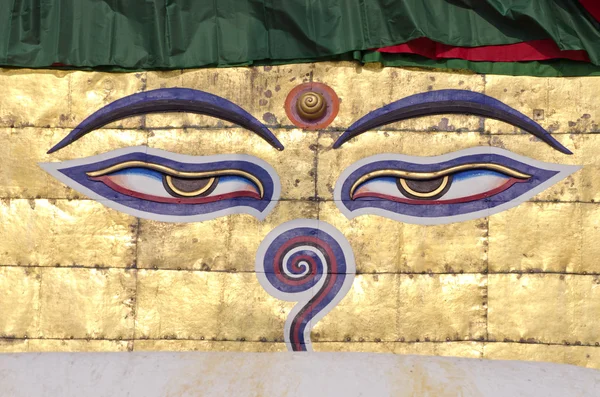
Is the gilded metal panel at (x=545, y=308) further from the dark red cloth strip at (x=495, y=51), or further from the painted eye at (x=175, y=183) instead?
the painted eye at (x=175, y=183)

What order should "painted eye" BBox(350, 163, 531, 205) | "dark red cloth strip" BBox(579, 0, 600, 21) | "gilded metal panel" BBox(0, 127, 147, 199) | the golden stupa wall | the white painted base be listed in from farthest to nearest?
1. "gilded metal panel" BBox(0, 127, 147, 199)
2. "painted eye" BBox(350, 163, 531, 205)
3. the golden stupa wall
4. "dark red cloth strip" BBox(579, 0, 600, 21)
5. the white painted base

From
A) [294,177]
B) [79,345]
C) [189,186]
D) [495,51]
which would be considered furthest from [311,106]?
[79,345]

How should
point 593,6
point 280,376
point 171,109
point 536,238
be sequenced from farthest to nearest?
point 171,109, point 536,238, point 593,6, point 280,376

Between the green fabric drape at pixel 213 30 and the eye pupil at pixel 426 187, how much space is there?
1.77m

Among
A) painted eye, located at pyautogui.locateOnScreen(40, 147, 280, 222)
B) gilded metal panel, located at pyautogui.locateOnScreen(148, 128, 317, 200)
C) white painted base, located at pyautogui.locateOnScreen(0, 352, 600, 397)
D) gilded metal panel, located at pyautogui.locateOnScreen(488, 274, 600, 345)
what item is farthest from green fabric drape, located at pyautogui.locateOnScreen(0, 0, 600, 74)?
white painted base, located at pyautogui.locateOnScreen(0, 352, 600, 397)

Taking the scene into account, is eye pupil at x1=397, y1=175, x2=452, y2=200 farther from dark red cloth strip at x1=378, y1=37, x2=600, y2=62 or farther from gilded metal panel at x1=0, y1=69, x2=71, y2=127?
gilded metal panel at x1=0, y1=69, x2=71, y2=127

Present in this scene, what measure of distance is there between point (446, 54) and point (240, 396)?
5.03 metres

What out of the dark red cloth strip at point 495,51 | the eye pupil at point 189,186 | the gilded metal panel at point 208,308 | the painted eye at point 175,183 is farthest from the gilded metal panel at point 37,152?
the dark red cloth strip at point 495,51

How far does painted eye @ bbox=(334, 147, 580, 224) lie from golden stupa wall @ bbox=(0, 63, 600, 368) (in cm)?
13

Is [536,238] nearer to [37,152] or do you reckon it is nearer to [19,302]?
[37,152]

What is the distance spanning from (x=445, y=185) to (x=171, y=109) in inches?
147

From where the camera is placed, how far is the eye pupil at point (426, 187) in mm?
7707

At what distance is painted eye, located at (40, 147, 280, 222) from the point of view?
7766 mm

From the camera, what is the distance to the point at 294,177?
25.5 ft
